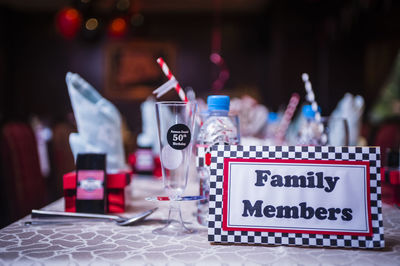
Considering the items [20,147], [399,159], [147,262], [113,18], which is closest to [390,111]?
[113,18]

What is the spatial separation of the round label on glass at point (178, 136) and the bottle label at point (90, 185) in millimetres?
262

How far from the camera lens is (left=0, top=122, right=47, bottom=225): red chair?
1.32 metres

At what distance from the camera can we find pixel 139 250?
0.62 meters

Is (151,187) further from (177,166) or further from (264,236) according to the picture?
(264,236)

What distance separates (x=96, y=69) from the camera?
6.95 m

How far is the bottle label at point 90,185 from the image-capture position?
88cm

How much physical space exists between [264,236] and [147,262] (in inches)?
8.4

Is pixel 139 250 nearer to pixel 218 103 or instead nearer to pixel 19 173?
A: pixel 218 103

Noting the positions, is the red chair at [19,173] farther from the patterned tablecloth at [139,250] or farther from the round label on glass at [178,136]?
the round label on glass at [178,136]

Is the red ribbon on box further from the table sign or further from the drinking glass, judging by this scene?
the table sign

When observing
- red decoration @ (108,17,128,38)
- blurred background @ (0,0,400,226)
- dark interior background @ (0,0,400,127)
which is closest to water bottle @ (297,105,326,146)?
red decoration @ (108,17,128,38)

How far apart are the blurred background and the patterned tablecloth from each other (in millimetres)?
4803

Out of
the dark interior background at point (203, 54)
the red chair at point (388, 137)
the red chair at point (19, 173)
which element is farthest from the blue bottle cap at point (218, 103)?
the dark interior background at point (203, 54)

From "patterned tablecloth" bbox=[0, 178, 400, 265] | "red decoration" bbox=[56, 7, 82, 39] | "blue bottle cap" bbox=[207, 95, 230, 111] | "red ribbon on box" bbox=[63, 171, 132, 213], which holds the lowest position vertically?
"patterned tablecloth" bbox=[0, 178, 400, 265]
